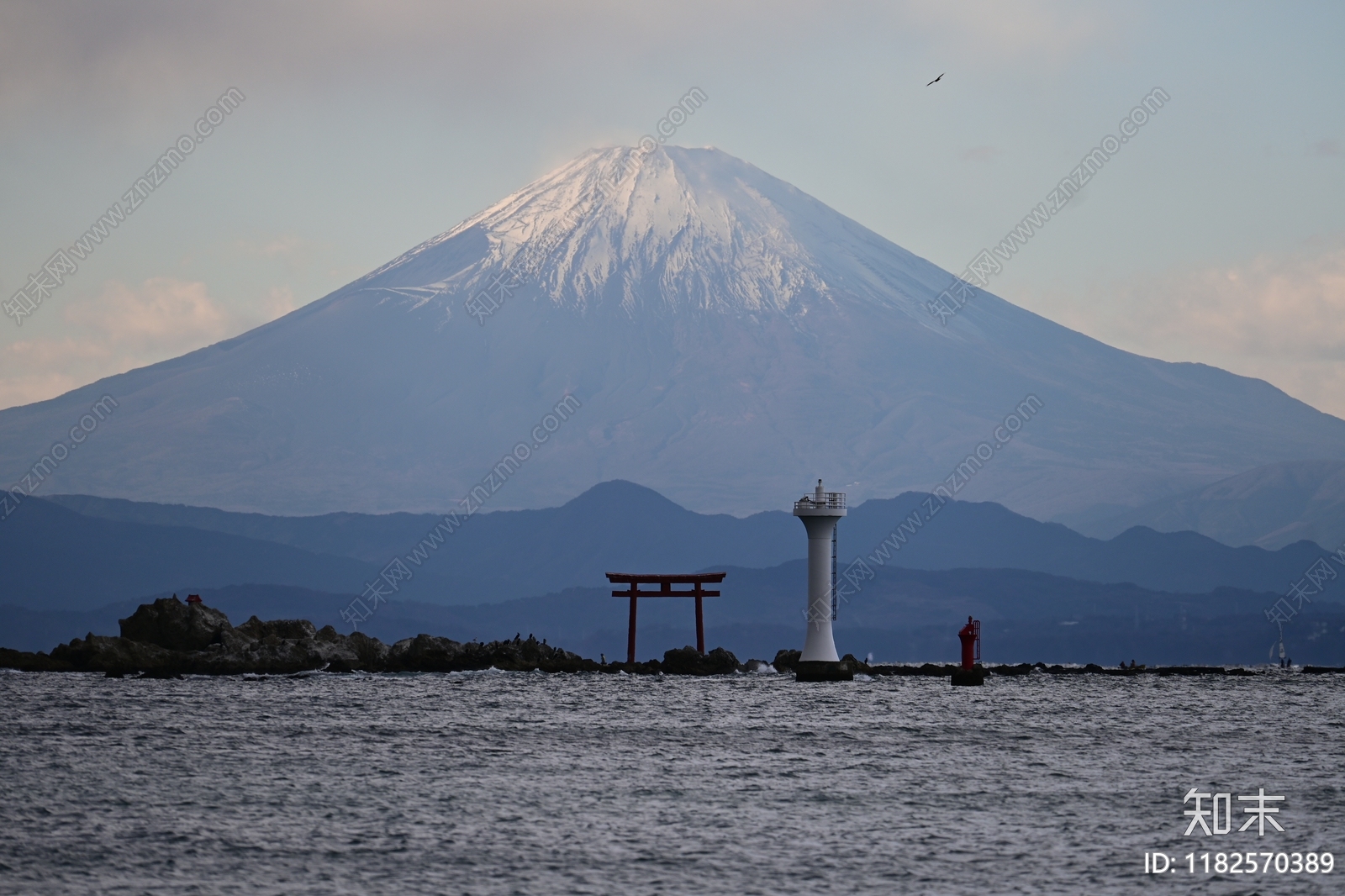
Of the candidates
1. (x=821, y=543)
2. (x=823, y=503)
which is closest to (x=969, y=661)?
(x=821, y=543)

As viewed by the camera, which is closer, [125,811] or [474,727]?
[125,811]

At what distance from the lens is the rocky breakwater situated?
256 feet

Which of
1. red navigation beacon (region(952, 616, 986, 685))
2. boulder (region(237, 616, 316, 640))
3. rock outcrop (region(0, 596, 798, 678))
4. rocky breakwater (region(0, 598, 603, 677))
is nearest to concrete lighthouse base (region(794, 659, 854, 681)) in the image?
red navigation beacon (region(952, 616, 986, 685))

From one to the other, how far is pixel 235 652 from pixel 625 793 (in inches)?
1767

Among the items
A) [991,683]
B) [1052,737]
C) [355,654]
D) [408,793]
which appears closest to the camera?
[408,793]

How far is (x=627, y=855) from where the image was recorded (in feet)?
96.8

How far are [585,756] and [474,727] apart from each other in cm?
871

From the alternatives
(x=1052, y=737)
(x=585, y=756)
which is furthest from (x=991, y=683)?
(x=585, y=756)

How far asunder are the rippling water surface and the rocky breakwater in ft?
35.1

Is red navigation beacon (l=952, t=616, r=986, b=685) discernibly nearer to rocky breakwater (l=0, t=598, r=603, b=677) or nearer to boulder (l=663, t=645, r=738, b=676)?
boulder (l=663, t=645, r=738, b=676)

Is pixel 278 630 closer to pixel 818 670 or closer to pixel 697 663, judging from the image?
pixel 697 663

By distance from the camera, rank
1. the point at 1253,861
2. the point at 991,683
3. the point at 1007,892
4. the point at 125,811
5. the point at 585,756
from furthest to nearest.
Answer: the point at 991,683
the point at 585,756
the point at 125,811
the point at 1253,861
the point at 1007,892

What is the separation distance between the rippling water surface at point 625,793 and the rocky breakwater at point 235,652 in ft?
35.1

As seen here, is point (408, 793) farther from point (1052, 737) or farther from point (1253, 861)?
point (1052, 737)
